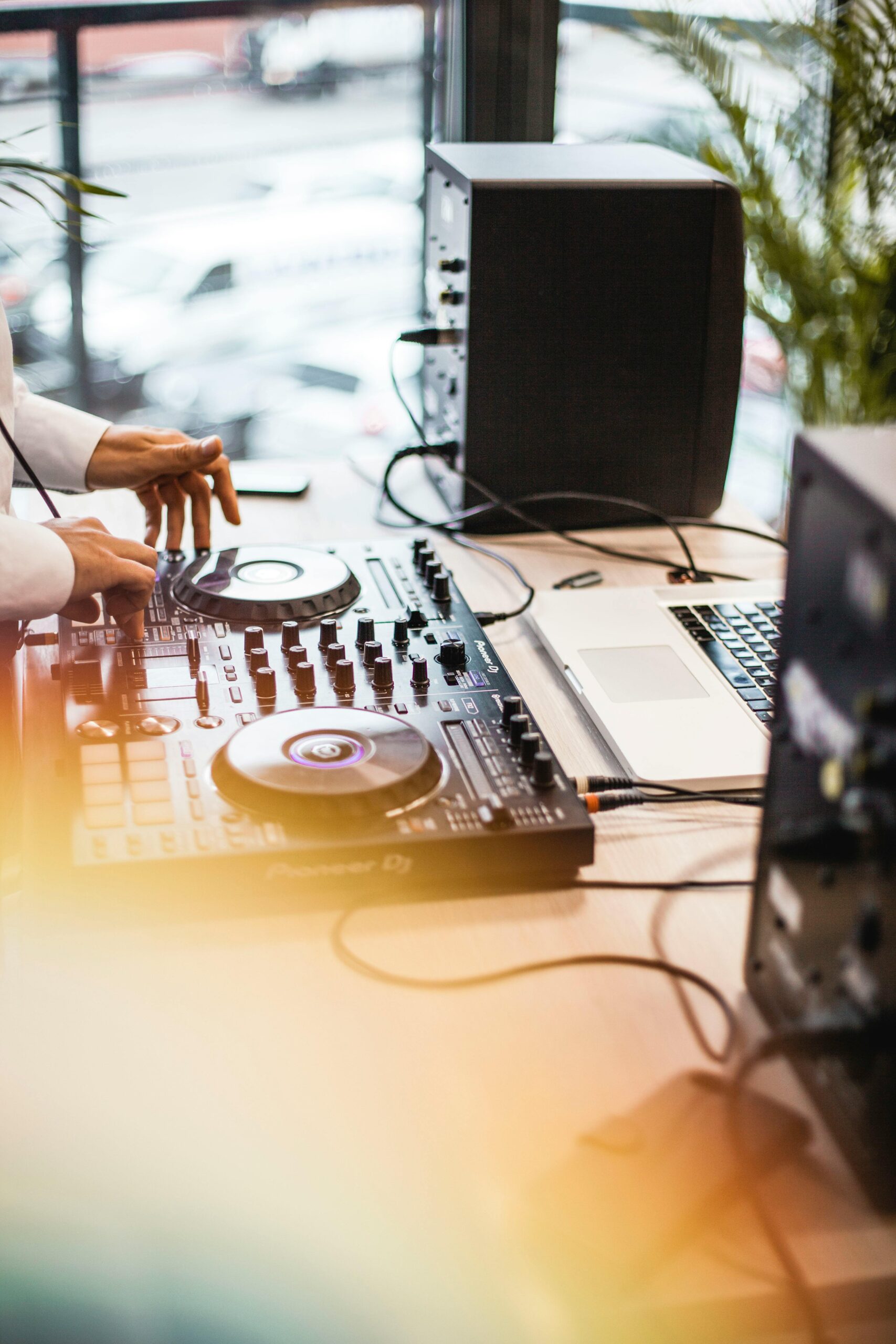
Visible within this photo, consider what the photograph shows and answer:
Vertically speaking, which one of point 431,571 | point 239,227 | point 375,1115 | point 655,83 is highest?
point 655,83

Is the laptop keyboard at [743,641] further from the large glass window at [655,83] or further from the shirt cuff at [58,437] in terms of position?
the large glass window at [655,83]

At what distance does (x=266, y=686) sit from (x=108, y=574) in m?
0.17

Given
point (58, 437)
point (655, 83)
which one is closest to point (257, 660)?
point (58, 437)

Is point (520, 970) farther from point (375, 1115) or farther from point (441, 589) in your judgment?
point (441, 589)

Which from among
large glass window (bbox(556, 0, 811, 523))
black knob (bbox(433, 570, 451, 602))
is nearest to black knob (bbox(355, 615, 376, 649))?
black knob (bbox(433, 570, 451, 602))

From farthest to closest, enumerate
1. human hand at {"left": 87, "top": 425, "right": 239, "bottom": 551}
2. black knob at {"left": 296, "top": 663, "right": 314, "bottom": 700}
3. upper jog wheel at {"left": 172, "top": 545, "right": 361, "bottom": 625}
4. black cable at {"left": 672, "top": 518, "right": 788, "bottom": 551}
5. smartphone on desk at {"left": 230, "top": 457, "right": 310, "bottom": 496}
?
1. smartphone on desk at {"left": 230, "top": 457, "right": 310, "bottom": 496}
2. black cable at {"left": 672, "top": 518, "right": 788, "bottom": 551}
3. human hand at {"left": 87, "top": 425, "right": 239, "bottom": 551}
4. upper jog wheel at {"left": 172, "top": 545, "right": 361, "bottom": 625}
5. black knob at {"left": 296, "top": 663, "right": 314, "bottom": 700}

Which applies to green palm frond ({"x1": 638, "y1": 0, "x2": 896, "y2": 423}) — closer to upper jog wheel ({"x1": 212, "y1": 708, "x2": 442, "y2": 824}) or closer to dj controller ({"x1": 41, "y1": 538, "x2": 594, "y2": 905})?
dj controller ({"x1": 41, "y1": 538, "x2": 594, "y2": 905})

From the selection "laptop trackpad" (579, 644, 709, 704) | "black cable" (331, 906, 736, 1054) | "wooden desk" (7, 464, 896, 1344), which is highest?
"laptop trackpad" (579, 644, 709, 704)

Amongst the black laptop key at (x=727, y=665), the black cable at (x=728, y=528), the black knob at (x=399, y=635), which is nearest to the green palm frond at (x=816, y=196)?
the black cable at (x=728, y=528)

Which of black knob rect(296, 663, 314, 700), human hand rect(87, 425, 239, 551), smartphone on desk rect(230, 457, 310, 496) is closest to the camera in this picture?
black knob rect(296, 663, 314, 700)

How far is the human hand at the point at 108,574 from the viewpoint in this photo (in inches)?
37.6

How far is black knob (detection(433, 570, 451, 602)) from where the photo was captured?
3.47ft

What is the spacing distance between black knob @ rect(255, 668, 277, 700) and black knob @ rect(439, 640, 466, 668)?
14 centimetres

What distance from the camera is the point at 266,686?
890 mm
